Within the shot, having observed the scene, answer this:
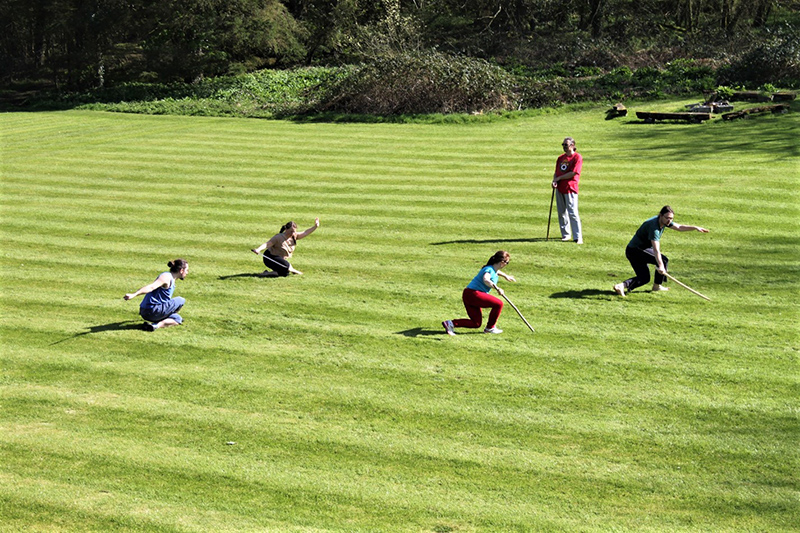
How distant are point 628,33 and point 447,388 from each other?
36.0 metres

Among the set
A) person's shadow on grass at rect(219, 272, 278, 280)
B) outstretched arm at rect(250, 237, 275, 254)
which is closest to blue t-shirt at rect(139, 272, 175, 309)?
outstretched arm at rect(250, 237, 275, 254)

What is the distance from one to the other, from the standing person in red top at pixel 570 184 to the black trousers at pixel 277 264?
241 inches

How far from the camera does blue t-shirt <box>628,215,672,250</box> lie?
15.5 metres

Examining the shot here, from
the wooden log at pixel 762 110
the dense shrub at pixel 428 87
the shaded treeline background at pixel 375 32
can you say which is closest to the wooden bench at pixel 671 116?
the wooden log at pixel 762 110

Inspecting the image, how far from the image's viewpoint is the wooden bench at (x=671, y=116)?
29.7 meters

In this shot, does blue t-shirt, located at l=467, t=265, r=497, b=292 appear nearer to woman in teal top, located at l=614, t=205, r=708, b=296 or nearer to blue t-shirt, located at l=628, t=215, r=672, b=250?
woman in teal top, located at l=614, t=205, r=708, b=296

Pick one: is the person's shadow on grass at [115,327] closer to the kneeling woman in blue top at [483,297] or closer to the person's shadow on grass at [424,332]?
the person's shadow on grass at [424,332]

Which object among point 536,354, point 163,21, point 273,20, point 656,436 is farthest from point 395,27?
point 656,436

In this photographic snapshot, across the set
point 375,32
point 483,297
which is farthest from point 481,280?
point 375,32

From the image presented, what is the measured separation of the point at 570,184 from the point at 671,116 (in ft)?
43.1

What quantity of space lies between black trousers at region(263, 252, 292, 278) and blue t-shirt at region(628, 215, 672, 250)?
22.1ft

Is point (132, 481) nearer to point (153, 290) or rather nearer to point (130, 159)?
point (153, 290)

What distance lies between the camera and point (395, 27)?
39938 millimetres

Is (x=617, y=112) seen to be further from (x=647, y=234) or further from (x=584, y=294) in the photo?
(x=584, y=294)
